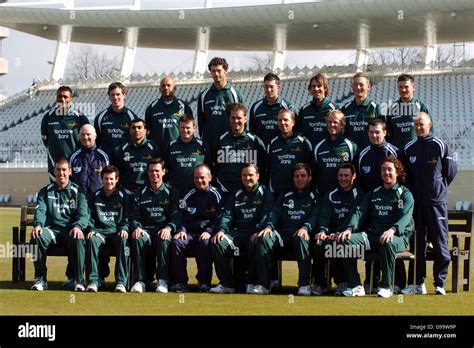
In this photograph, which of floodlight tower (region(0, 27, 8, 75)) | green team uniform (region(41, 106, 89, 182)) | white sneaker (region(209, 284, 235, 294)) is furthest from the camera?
floodlight tower (region(0, 27, 8, 75))

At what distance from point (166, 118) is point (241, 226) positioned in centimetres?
176

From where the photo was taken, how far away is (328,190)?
10383 millimetres

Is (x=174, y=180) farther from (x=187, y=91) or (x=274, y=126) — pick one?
(x=187, y=91)

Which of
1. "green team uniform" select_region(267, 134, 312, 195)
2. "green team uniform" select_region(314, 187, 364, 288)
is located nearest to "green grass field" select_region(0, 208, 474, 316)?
"green team uniform" select_region(314, 187, 364, 288)

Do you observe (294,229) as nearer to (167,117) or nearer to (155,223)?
(155,223)

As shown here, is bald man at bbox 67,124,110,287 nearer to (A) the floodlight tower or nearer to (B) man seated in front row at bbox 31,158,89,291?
(B) man seated in front row at bbox 31,158,89,291

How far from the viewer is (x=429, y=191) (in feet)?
32.9

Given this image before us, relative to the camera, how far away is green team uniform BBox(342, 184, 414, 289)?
969cm

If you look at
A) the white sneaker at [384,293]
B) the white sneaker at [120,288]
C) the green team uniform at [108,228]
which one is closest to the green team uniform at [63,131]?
the green team uniform at [108,228]

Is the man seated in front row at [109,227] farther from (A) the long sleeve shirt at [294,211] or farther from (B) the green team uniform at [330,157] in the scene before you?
(B) the green team uniform at [330,157]

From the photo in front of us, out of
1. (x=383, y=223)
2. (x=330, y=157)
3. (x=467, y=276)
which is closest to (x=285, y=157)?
(x=330, y=157)

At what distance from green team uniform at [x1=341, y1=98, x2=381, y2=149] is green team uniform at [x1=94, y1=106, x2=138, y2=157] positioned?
248 cm

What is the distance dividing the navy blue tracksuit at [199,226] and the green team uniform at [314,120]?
125 cm

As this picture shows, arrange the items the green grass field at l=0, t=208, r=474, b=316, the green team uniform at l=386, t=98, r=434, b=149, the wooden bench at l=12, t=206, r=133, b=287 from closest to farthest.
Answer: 1. the green grass field at l=0, t=208, r=474, b=316
2. the wooden bench at l=12, t=206, r=133, b=287
3. the green team uniform at l=386, t=98, r=434, b=149
